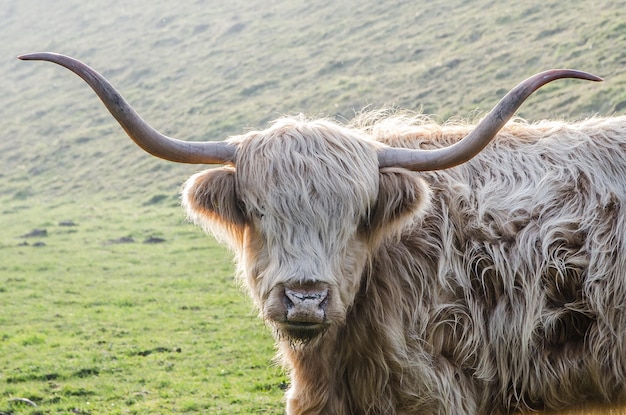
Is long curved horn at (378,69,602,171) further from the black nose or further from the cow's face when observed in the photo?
the black nose

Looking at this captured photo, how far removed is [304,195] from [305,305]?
1.83 feet

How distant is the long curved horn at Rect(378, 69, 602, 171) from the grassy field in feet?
10.9

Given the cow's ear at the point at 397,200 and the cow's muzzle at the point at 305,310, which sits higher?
the cow's ear at the point at 397,200

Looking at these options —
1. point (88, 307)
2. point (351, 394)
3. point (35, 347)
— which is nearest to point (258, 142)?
Result: point (351, 394)

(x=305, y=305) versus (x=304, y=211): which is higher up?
(x=304, y=211)

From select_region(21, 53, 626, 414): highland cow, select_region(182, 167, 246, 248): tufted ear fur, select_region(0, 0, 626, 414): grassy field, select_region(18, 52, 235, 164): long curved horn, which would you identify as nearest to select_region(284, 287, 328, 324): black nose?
select_region(21, 53, 626, 414): highland cow

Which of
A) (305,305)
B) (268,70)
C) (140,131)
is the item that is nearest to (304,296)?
(305,305)

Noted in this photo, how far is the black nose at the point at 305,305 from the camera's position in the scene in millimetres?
3982

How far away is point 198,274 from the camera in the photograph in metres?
12.9

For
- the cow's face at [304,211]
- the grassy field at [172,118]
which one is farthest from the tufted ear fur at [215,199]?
the grassy field at [172,118]

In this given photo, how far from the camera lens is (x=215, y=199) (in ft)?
14.4

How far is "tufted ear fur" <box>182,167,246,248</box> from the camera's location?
14.4 feet

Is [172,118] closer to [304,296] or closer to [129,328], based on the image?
[129,328]

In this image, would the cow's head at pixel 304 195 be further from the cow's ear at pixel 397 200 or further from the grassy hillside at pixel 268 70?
the grassy hillside at pixel 268 70
